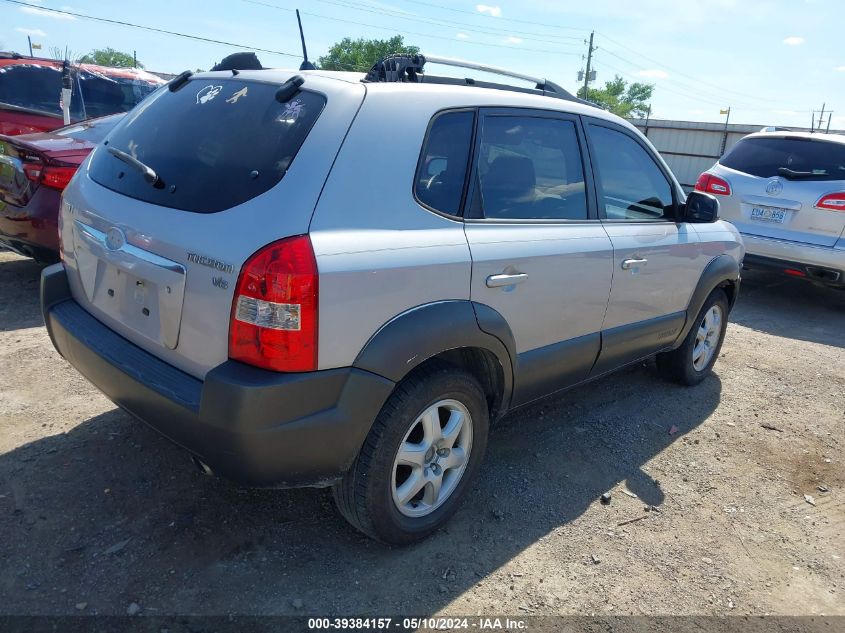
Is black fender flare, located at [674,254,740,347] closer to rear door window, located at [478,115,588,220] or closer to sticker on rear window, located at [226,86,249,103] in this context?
rear door window, located at [478,115,588,220]

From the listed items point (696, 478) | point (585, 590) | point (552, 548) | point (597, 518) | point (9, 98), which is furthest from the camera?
point (9, 98)

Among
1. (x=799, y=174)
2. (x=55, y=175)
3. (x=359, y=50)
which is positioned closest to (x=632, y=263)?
(x=55, y=175)

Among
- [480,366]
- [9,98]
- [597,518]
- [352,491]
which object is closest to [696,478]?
[597,518]

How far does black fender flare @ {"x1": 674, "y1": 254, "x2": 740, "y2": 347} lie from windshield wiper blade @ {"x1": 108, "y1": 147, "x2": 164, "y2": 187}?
3.33 metres

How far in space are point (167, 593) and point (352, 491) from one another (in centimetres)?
76

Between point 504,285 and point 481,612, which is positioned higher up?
point 504,285

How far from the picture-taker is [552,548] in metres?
2.83

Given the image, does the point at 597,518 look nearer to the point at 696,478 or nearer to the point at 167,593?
the point at 696,478

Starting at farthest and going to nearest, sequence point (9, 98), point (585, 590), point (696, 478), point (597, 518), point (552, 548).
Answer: point (9, 98) → point (696, 478) → point (597, 518) → point (552, 548) → point (585, 590)

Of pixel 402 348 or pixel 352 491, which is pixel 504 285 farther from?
pixel 352 491

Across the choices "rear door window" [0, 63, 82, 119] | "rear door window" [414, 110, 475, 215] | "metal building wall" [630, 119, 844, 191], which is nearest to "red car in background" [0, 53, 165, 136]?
"rear door window" [0, 63, 82, 119]

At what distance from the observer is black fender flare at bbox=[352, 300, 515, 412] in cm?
230

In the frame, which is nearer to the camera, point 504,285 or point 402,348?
point 402,348

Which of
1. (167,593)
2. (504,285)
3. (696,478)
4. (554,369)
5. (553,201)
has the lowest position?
(167,593)
